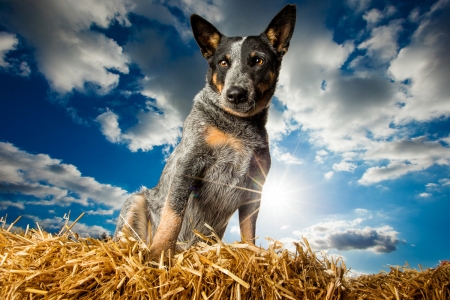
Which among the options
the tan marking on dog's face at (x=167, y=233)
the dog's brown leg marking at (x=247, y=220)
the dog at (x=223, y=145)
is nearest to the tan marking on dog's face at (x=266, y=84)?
the dog at (x=223, y=145)

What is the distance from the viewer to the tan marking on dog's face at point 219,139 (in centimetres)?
376

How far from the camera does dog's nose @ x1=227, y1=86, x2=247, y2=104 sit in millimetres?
3648

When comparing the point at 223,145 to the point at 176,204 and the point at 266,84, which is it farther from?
the point at 266,84

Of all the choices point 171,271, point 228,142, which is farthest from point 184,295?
point 228,142

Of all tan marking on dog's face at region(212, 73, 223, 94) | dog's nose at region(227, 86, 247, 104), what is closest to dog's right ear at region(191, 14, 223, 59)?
tan marking on dog's face at region(212, 73, 223, 94)

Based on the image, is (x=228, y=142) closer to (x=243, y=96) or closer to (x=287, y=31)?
(x=243, y=96)

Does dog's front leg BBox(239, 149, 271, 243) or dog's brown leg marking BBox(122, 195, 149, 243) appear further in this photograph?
dog's brown leg marking BBox(122, 195, 149, 243)

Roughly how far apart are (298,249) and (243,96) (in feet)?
6.09

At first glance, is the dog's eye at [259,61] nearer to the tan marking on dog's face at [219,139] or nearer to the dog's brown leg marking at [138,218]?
the tan marking on dog's face at [219,139]

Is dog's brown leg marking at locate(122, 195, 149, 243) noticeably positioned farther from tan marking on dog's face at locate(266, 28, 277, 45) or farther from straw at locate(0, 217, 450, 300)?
tan marking on dog's face at locate(266, 28, 277, 45)

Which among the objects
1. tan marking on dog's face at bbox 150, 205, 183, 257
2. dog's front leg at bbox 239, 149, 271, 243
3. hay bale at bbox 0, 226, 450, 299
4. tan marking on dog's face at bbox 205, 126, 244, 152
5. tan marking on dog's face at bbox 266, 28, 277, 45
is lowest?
hay bale at bbox 0, 226, 450, 299

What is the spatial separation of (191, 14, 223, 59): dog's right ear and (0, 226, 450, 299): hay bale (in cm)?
272

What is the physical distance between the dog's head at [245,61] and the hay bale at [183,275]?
5.86 ft

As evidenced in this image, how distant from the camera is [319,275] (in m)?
2.65
